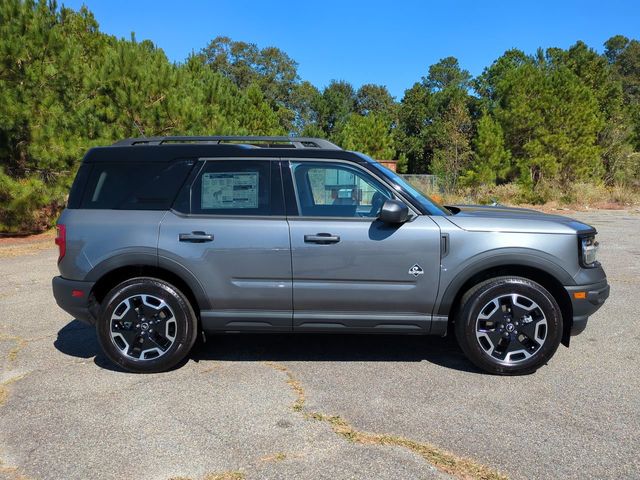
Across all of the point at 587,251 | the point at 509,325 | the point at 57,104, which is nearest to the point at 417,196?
the point at 509,325

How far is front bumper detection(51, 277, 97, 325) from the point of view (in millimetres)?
4336

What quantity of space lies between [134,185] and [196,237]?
0.77 metres

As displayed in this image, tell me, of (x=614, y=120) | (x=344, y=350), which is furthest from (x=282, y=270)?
(x=614, y=120)

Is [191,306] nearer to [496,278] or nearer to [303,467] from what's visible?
[303,467]

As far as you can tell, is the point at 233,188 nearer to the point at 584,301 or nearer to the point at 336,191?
the point at 336,191

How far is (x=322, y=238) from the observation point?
416cm

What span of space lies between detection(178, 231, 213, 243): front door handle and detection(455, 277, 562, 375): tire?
2153 mm

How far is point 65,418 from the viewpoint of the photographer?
352cm

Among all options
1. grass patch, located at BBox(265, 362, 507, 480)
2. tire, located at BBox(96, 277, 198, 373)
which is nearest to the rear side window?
tire, located at BBox(96, 277, 198, 373)

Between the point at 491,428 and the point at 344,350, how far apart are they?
180 centimetres

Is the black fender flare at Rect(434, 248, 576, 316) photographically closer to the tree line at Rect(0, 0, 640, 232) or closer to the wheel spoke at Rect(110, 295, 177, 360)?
the wheel spoke at Rect(110, 295, 177, 360)

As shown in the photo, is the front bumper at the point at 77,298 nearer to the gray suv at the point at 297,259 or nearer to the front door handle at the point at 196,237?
the gray suv at the point at 297,259

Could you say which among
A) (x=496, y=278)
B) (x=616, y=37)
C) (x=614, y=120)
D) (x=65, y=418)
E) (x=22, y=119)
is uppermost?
(x=616, y=37)

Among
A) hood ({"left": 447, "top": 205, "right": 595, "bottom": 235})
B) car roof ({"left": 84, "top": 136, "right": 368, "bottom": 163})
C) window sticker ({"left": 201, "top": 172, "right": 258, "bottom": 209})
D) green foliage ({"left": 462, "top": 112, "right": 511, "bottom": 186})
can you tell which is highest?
green foliage ({"left": 462, "top": 112, "right": 511, "bottom": 186})
